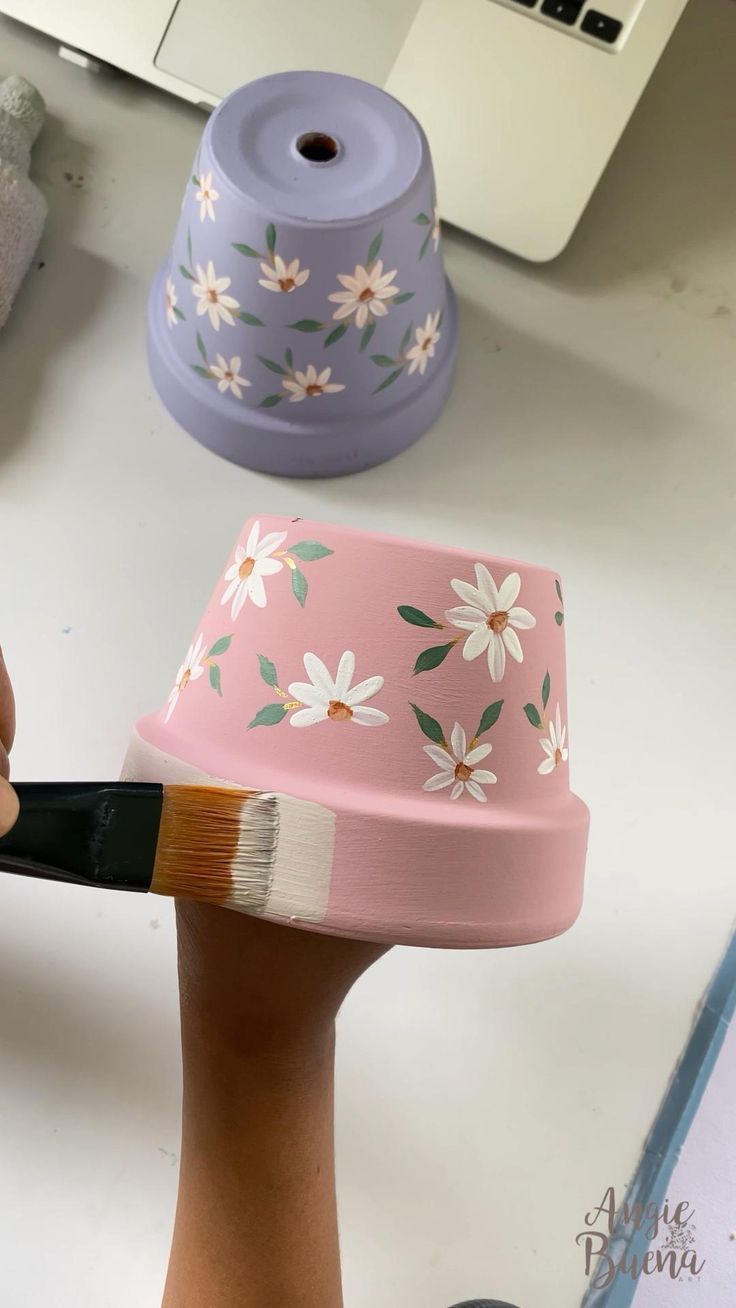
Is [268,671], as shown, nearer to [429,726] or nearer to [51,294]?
[429,726]

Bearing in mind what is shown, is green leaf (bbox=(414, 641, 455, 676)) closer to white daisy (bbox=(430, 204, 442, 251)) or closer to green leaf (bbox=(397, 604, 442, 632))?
green leaf (bbox=(397, 604, 442, 632))

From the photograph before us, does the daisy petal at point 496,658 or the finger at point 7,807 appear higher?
the daisy petal at point 496,658

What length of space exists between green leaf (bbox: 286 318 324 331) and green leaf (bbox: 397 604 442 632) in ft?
0.72

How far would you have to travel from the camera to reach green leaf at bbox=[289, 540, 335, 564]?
0.34 meters

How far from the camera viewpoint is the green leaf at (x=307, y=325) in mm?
492

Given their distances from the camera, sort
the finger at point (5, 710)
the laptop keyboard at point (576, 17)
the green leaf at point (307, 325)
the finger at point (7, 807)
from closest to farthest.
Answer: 1. the finger at point (7, 807)
2. the finger at point (5, 710)
3. the green leaf at point (307, 325)
4. the laptop keyboard at point (576, 17)

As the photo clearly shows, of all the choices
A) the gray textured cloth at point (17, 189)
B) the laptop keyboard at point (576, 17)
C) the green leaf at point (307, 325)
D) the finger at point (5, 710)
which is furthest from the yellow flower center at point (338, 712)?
the laptop keyboard at point (576, 17)

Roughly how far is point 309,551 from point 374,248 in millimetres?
199

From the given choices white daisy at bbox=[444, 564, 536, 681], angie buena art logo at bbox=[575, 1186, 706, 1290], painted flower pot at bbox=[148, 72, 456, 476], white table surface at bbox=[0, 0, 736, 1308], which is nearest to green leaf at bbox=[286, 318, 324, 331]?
painted flower pot at bbox=[148, 72, 456, 476]

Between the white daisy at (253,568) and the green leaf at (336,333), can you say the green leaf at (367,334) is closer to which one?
the green leaf at (336,333)

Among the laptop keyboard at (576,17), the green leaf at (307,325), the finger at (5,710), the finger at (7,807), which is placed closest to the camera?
the finger at (7,807)

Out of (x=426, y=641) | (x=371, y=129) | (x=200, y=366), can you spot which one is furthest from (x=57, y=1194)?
(x=371, y=129)

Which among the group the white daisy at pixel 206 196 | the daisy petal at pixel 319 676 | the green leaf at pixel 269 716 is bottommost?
the green leaf at pixel 269 716

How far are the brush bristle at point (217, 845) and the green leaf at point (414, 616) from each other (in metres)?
0.07
